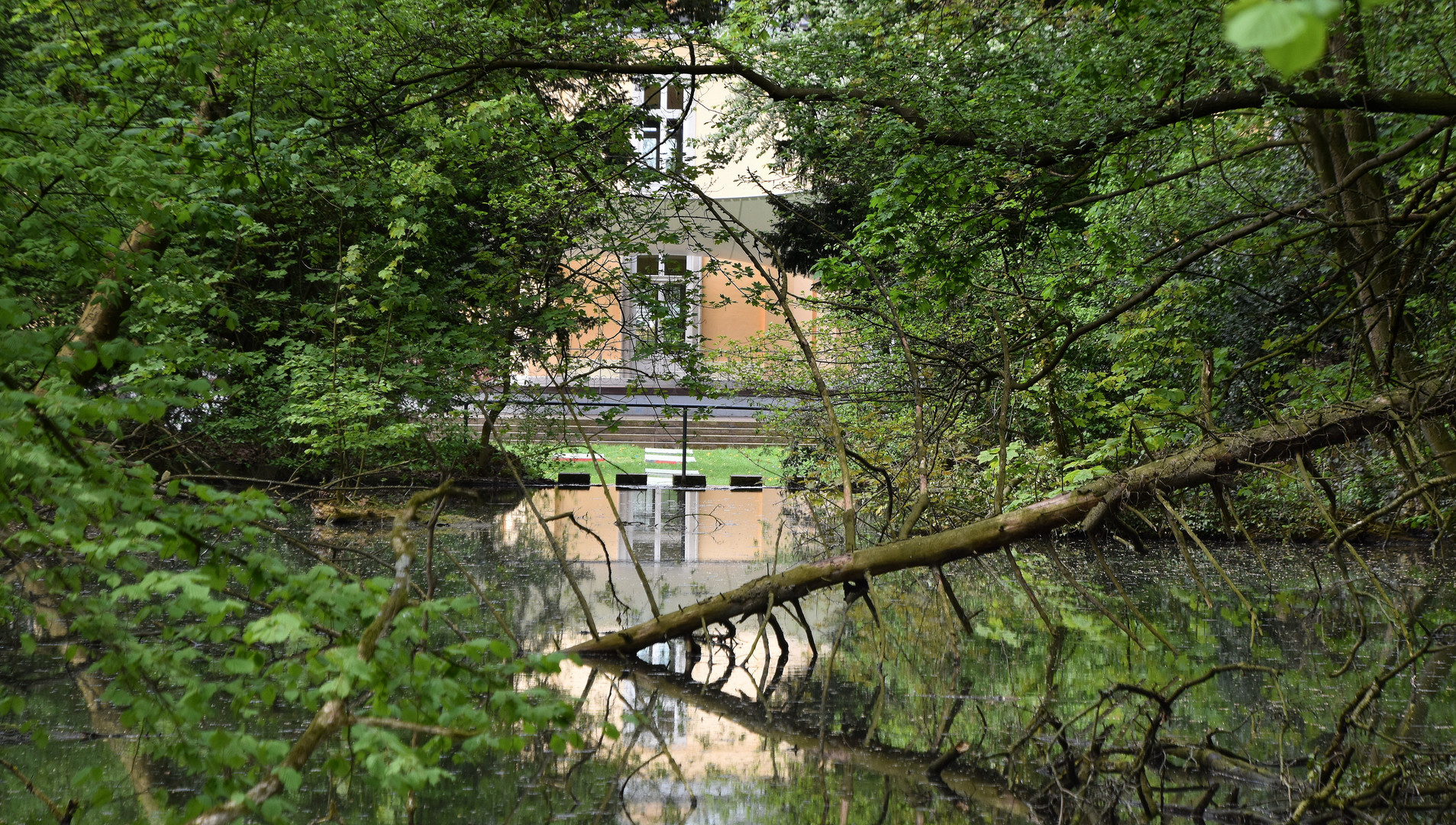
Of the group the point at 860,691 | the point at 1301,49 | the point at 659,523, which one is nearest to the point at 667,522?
the point at 659,523

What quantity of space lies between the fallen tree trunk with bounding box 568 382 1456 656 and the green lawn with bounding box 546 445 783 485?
39.0 feet

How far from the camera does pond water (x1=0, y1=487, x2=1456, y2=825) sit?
3.98m

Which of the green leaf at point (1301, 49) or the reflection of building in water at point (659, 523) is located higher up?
the green leaf at point (1301, 49)

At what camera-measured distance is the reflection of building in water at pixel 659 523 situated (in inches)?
406

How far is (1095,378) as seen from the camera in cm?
970

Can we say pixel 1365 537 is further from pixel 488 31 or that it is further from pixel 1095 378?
pixel 488 31

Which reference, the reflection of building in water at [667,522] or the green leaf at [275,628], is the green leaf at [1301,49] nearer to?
the green leaf at [275,628]

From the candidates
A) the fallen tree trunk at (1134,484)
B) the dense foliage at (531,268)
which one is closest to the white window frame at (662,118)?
the dense foliage at (531,268)

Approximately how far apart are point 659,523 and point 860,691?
7.27 meters

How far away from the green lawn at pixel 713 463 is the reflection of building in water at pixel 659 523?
1.72 meters

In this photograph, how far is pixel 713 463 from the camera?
20672 mm

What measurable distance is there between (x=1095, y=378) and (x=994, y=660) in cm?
428

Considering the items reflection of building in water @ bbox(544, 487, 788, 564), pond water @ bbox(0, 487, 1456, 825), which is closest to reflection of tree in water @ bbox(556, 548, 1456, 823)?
pond water @ bbox(0, 487, 1456, 825)

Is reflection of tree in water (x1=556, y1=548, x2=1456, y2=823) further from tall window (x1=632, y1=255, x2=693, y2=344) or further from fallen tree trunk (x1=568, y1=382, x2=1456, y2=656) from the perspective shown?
tall window (x1=632, y1=255, x2=693, y2=344)
